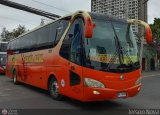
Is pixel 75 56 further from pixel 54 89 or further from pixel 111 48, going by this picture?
pixel 54 89

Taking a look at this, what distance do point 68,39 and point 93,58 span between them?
173cm

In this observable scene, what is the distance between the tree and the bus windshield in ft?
163

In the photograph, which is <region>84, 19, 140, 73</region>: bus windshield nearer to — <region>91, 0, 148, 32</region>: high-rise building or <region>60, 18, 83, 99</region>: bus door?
<region>60, 18, 83, 99</region>: bus door

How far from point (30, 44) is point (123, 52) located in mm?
7051

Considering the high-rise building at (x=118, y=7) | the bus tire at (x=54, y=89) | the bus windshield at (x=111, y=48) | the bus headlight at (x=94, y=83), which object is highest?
the high-rise building at (x=118, y=7)

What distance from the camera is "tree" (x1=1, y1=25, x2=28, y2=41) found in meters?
59.6

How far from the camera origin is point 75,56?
35.4ft

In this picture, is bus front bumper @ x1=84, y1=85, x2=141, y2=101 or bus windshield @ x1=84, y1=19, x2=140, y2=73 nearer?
bus front bumper @ x1=84, y1=85, x2=141, y2=101

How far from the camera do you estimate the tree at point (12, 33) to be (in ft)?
196

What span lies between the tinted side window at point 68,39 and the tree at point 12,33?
48403 millimetres

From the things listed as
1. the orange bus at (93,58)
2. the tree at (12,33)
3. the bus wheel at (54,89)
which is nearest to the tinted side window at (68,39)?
the orange bus at (93,58)

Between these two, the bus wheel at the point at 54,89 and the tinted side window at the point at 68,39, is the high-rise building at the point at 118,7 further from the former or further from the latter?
the tinted side window at the point at 68,39

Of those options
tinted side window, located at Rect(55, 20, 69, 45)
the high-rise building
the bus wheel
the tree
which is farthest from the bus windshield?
the tree

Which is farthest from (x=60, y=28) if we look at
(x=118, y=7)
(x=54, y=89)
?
(x=118, y=7)
